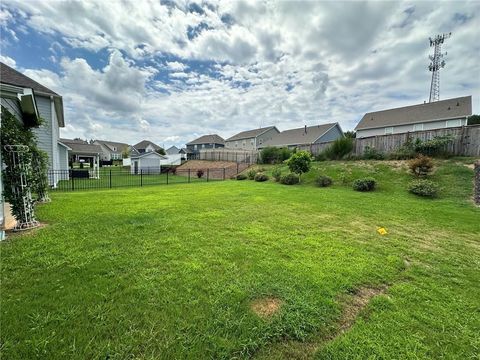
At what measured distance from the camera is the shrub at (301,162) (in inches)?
567

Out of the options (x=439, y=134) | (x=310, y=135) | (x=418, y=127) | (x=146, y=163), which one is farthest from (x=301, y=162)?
(x=146, y=163)

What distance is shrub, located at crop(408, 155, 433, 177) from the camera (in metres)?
10.8

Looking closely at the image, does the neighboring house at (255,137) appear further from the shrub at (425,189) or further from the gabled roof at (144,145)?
the shrub at (425,189)

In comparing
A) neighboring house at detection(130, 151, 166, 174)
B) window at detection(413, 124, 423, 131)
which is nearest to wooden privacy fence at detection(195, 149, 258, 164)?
neighboring house at detection(130, 151, 166, 174)

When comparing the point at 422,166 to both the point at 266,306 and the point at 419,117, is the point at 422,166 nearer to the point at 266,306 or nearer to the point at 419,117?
the point at 266,306

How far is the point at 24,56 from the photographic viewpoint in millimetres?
8781

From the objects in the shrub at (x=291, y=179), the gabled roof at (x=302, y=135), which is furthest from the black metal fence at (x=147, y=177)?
the gabled roof at (x=302, y=135)

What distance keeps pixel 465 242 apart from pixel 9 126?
32.4ft

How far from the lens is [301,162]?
14.5 metres

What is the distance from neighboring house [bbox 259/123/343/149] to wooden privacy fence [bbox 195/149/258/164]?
8274mm

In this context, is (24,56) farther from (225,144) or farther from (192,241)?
(225,144)

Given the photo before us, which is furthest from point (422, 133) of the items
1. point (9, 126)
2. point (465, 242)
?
point (9, 126)

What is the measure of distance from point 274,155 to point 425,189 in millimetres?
15628

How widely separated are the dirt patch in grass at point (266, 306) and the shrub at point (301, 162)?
12.8 m
